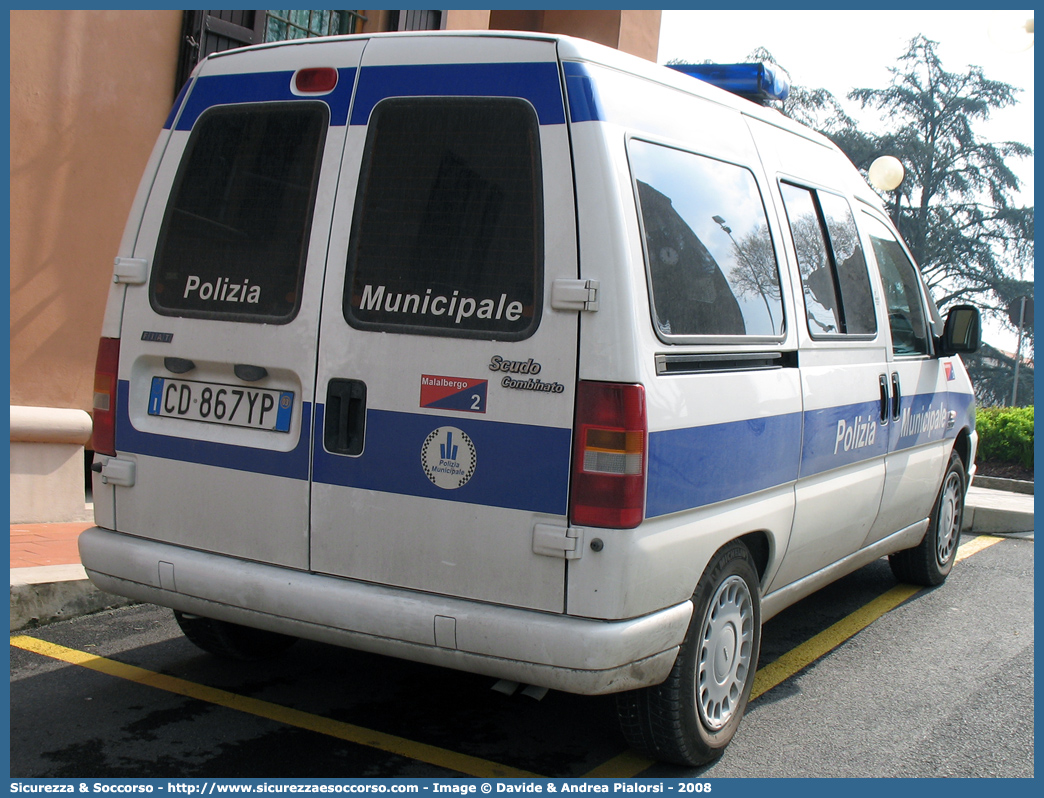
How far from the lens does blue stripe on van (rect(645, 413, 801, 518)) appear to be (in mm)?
3068

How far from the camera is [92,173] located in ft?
22.4

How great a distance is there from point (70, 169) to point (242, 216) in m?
3.90

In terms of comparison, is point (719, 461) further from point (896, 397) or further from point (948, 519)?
point (948, 519)

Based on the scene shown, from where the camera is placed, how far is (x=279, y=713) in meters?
3.74

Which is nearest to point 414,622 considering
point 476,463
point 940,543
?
point 476,463

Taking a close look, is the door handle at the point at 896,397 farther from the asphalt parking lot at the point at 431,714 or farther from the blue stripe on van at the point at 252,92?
the blue stripe on van at the point at 252,92

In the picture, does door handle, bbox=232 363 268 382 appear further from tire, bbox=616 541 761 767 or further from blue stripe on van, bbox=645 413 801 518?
tire, bbox=616 541 761 767

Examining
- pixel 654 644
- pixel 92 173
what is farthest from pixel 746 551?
pixel 92 173

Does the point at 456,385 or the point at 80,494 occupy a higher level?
the point at 456,385

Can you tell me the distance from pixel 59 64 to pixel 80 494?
9.16 ft

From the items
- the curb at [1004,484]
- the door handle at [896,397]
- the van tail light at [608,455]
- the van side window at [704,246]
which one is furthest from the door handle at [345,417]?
the curb at [1004,484]

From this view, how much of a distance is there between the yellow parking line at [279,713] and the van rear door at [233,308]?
0.72 meters

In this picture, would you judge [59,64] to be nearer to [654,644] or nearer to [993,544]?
[654,644]

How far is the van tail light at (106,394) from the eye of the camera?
142 inches
